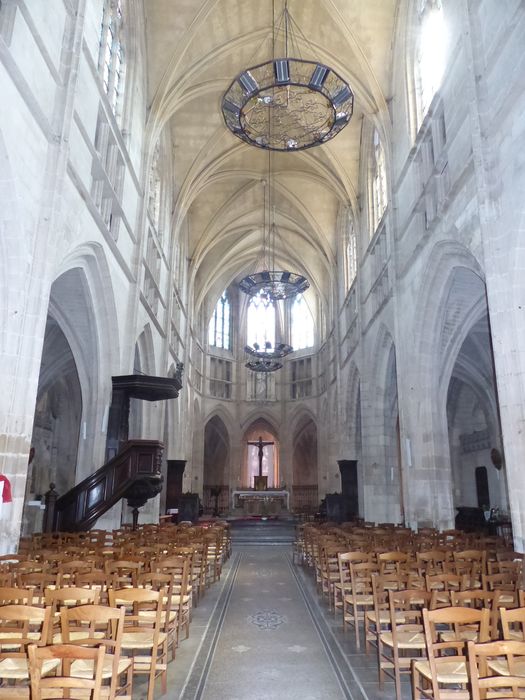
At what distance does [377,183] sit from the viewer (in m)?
20.4

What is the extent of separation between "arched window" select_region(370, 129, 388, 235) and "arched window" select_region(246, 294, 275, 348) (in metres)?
18.5

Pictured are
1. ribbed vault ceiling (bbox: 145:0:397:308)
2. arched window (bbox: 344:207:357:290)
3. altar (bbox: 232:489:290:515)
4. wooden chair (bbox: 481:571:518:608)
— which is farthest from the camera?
altar (bbox: 232:489:290:515)

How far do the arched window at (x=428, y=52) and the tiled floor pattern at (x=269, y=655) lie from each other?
40.3 feet

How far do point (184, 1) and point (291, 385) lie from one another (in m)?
24.9

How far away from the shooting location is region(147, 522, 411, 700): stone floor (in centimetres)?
477

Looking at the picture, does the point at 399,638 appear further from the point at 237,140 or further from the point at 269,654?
the point at 237,140

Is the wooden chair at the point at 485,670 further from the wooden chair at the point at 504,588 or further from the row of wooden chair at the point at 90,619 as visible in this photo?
the row of wooden chair at the point at 90,619

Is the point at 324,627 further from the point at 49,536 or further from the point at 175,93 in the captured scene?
the point at 175,93

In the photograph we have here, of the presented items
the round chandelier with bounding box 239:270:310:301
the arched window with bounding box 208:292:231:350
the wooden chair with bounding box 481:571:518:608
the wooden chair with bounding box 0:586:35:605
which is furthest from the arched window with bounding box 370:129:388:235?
the arched window with bounding box 208:292:231:350

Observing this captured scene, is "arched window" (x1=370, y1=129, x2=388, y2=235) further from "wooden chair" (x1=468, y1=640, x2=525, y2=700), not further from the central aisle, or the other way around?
"wooden chair" (x1=468, y1=640, x2=525, y2=700)

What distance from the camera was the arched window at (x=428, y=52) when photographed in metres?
13.9

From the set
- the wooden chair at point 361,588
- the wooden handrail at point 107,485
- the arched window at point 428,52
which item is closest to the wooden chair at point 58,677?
the wooden chair at point 361,588

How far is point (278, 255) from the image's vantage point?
113 ft

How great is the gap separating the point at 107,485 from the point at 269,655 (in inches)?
299
